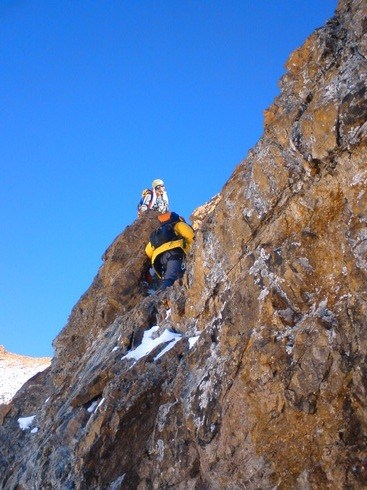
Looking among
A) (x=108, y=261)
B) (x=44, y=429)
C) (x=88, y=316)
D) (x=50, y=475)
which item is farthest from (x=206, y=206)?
(x=50, y=475)

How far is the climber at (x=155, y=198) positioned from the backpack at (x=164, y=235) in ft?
16.3

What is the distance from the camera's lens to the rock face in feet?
25.9

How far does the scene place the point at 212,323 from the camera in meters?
10.2

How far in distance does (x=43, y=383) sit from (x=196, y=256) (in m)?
8.69

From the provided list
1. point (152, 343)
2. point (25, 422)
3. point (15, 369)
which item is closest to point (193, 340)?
point (152, 343)

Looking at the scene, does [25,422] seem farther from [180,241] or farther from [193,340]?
[193,340]

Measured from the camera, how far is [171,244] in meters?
15.1

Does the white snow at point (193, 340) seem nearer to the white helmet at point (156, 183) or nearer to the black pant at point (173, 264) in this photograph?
the black pant at point (173, 264)

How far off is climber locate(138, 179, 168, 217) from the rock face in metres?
8.03

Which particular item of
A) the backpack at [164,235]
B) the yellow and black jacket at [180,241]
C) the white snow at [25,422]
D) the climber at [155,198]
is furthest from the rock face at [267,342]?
the climber at [155,198]

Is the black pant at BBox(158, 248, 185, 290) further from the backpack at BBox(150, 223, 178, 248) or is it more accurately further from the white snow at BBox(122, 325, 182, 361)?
the white snow at BBox(122, 325, 182, 361)

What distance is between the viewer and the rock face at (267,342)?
7895mm

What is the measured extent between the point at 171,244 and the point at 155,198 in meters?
6.11

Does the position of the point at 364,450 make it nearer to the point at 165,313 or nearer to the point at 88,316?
the point at 165,313
